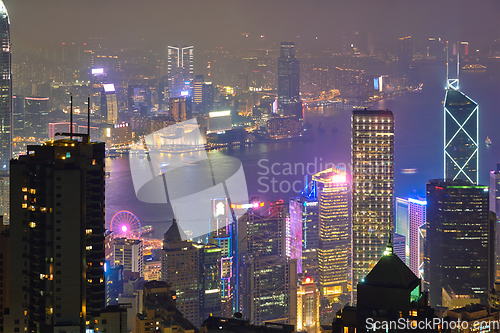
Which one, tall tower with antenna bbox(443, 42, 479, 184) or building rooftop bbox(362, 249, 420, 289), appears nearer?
building rooftop bbox(362, 249, 420, 289)

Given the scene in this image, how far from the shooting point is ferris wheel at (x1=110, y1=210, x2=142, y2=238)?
39.2ft

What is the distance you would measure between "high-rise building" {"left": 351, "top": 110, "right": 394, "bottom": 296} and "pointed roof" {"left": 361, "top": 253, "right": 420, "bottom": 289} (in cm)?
743

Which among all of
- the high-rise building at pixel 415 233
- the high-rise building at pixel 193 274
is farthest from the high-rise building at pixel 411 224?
the high-rise building at pixel 193 274

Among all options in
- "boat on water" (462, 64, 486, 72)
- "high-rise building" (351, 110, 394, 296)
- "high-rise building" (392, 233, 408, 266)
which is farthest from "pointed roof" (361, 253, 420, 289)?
"boat on water" (462, 64, 486, 72)

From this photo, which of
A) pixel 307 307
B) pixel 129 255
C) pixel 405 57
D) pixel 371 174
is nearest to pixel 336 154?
pixel 405 57

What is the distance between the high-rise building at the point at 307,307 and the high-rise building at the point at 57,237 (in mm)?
5719

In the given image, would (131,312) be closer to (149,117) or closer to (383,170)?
(383,170)

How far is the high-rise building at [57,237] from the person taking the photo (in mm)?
3975

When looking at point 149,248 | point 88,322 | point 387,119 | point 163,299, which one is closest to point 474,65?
point 387,119

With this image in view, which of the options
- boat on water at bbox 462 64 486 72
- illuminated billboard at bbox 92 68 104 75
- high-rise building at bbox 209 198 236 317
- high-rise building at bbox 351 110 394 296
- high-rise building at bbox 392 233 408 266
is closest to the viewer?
high-rise building at bbox 209 198 236 317

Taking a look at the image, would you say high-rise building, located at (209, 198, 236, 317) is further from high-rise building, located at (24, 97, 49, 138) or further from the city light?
the city light

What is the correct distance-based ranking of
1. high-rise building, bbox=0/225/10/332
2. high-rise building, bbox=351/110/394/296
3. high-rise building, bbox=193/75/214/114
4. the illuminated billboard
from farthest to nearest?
high-rise building, bbox=193/75/214/114 < the illuminated billboard < high-rise building, bbox=351/110/394/296 < high-rise building, bbox=0/225/10/332

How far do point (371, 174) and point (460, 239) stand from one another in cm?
185

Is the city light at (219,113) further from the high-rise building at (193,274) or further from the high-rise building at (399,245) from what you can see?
the high-rise building at (193,274)
